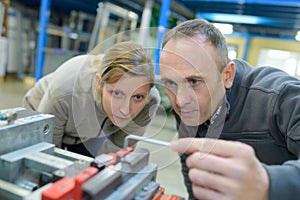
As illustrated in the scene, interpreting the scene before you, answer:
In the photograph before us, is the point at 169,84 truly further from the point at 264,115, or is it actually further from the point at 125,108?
the point at 264,115

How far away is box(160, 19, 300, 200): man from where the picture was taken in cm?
34

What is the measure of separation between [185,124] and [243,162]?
1.42 ft

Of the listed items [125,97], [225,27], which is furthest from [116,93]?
[225,27]

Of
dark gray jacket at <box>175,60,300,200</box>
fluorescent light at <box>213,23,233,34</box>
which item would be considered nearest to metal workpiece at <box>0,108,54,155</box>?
dark gray jacket at <box>175,60,300,200</box>

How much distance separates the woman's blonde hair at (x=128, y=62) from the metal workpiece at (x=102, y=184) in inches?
14.8

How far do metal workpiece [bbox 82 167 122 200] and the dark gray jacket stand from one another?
417 millimetres

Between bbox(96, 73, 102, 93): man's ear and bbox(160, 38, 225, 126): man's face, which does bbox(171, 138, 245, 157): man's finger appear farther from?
bbox(96, 73, 102, 93): man's ear

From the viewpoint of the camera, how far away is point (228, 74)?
74cm

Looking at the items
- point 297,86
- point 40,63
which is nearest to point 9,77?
point 40,63

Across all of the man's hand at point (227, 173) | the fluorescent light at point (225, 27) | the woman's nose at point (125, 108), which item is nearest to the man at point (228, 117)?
the man's hand at point (227, 173)

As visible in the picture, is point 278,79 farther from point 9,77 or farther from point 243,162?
point 9,77

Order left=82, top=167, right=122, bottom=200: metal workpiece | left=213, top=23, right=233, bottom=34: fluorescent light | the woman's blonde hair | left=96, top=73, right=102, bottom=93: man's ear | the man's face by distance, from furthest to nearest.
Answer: left=213, top=23, right=233, bottom=34: fluorescent light, left=96, top=73, right=102, bottom=93: man's ear, the woman's blonde hair, the man's face, left=82, top=167, right=122, bottom=200: metal workpiece

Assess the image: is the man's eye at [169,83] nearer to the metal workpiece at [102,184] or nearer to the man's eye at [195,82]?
the man's eye at [195,82]

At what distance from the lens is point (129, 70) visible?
713 mm
